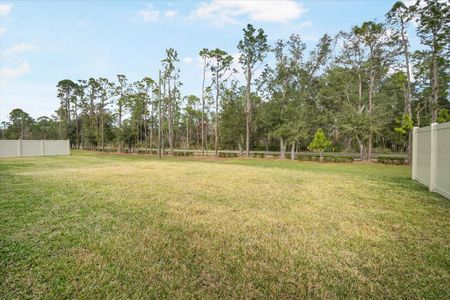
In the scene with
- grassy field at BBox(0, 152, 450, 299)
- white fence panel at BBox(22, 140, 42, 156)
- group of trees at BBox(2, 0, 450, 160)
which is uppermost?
group of trees at BBox(2, 0, 450, 160)

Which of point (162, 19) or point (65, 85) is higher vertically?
point (65, 85)

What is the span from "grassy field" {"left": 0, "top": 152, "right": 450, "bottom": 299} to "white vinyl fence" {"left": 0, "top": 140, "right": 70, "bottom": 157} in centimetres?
2345

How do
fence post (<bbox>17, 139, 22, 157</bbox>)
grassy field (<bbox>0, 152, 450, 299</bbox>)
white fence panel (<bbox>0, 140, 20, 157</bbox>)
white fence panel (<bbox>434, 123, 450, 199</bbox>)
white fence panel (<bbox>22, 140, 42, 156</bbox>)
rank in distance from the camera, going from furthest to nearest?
1. white fence panel (<bbox>22, 140, 42, 156</bbox>)
2. fence post (<bbox>17, 139, 22, 157</bbox>)
3. white fence panel (<bbox>0, 140, 20, 157</bbox>)
4. white fence panel (<bbox>434, 123, 450, 199</bbox>)
5. grassy field (<bbox>0, 152, 450, 299</bbox>)

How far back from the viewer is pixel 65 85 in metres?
45.3

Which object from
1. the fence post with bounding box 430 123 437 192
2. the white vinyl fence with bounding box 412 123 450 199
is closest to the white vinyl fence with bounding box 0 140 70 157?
the white vinyl fence with bounding box 412 123 450 199

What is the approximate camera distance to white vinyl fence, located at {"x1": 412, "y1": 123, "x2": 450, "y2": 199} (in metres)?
5.70

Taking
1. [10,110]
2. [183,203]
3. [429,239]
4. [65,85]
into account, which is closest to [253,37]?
[183,203]

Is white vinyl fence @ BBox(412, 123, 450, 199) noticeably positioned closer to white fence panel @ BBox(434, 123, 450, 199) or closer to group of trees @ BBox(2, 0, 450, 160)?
white fence panel @ BBox(434, 123, 450, 199)

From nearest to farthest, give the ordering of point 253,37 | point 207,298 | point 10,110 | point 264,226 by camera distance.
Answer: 1. point 207,298
2. point 264,226
3. point 253,37
4. point 10,110

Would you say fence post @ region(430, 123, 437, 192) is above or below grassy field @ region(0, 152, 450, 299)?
above

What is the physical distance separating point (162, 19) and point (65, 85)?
4101 centimetres

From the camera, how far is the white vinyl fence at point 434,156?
224 inches

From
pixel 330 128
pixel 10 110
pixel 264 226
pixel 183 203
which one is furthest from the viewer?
pixel 10 110

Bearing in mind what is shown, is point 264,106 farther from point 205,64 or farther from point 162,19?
point 162,19
